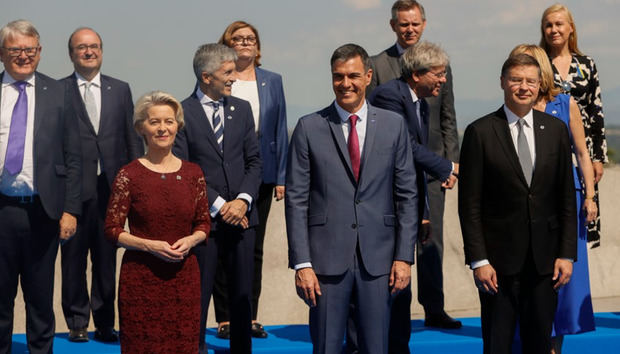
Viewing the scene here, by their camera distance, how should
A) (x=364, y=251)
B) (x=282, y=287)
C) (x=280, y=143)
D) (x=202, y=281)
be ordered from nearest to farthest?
(x=364, y=251), (x=202, y=281), (x=280, y=143), (x=282, y=287)

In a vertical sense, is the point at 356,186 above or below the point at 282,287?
above

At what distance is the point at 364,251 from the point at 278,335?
1873 millimetres

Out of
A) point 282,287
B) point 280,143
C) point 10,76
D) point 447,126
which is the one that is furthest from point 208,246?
point 282,287

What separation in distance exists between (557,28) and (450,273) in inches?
124

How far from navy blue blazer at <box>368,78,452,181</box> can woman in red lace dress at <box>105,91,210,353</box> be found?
1162 mm

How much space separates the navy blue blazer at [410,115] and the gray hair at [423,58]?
0.34 ft

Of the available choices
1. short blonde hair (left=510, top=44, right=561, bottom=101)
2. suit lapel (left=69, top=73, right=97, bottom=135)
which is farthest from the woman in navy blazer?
short blonde hair (left=510, top=44, right=561, bottom=101)

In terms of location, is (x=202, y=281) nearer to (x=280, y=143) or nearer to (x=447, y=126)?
(x=280, y=143)

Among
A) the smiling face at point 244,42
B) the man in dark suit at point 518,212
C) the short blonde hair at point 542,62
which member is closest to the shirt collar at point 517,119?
the man in dark suit at point 518,212

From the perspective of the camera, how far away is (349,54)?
4.11 metres

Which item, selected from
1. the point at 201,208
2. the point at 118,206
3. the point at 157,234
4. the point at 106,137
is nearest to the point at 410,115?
the point at 201,208

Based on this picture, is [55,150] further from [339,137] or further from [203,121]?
[339,137]

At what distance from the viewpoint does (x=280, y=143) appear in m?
5.68

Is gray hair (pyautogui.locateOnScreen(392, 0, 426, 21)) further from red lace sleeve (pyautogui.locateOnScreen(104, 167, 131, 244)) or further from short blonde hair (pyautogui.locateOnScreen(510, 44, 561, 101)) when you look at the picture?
red lace sleeve (pyautogui.locateOnScreen(104, 167, 131, 244))
